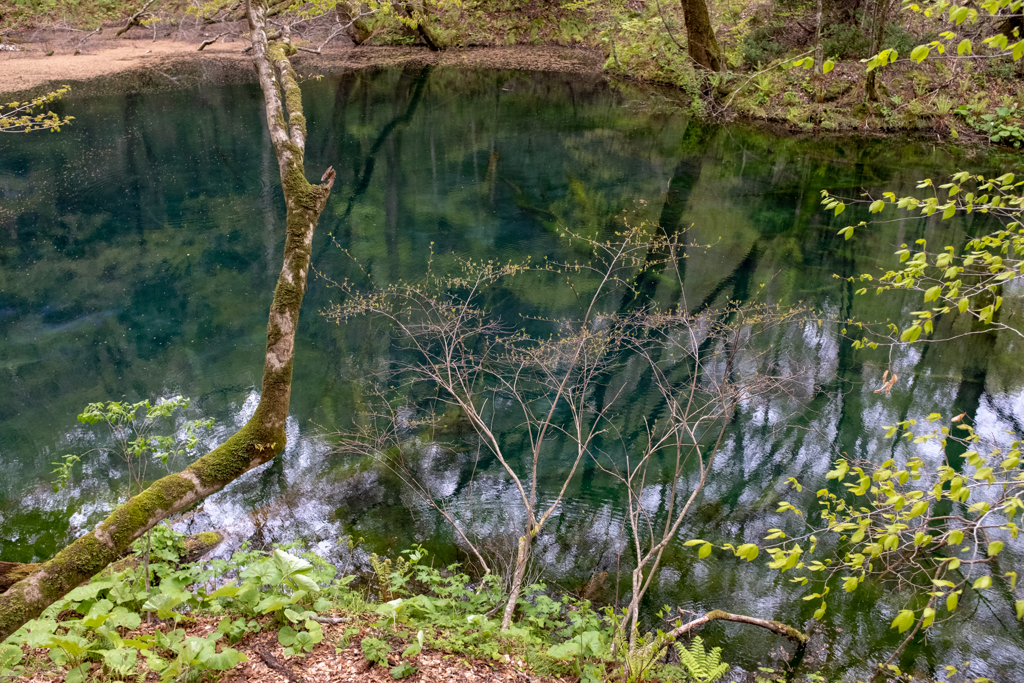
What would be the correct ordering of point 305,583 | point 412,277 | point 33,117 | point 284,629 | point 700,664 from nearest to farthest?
point 284,629, point 305,583, point 700,664, point 412,277, point 33,117

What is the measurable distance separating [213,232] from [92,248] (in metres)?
2.02

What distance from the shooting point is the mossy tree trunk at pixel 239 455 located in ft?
9.77

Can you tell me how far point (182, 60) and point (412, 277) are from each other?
16.9 m

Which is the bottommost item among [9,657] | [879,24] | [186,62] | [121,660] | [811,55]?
[9,657]

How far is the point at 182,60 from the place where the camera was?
2223 centimetres

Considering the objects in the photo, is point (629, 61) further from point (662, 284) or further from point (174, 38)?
point (174, 38)

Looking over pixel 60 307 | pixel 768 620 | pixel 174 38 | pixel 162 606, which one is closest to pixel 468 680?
pixel 162 606

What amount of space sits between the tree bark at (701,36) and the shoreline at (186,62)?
189 inches

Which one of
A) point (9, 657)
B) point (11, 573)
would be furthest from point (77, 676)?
point (11, 573)

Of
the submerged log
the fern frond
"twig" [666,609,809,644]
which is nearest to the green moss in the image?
the submerged log

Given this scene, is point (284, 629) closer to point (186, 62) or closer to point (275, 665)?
point (275, 665)

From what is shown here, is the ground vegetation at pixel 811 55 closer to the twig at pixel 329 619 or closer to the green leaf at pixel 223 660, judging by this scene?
the twig at pixel 329 619

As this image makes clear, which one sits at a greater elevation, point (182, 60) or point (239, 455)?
point (182, 60)

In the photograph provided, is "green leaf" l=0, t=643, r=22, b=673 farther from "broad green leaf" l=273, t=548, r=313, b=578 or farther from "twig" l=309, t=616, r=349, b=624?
"twig" l=309, t=616, r=349, b=624
